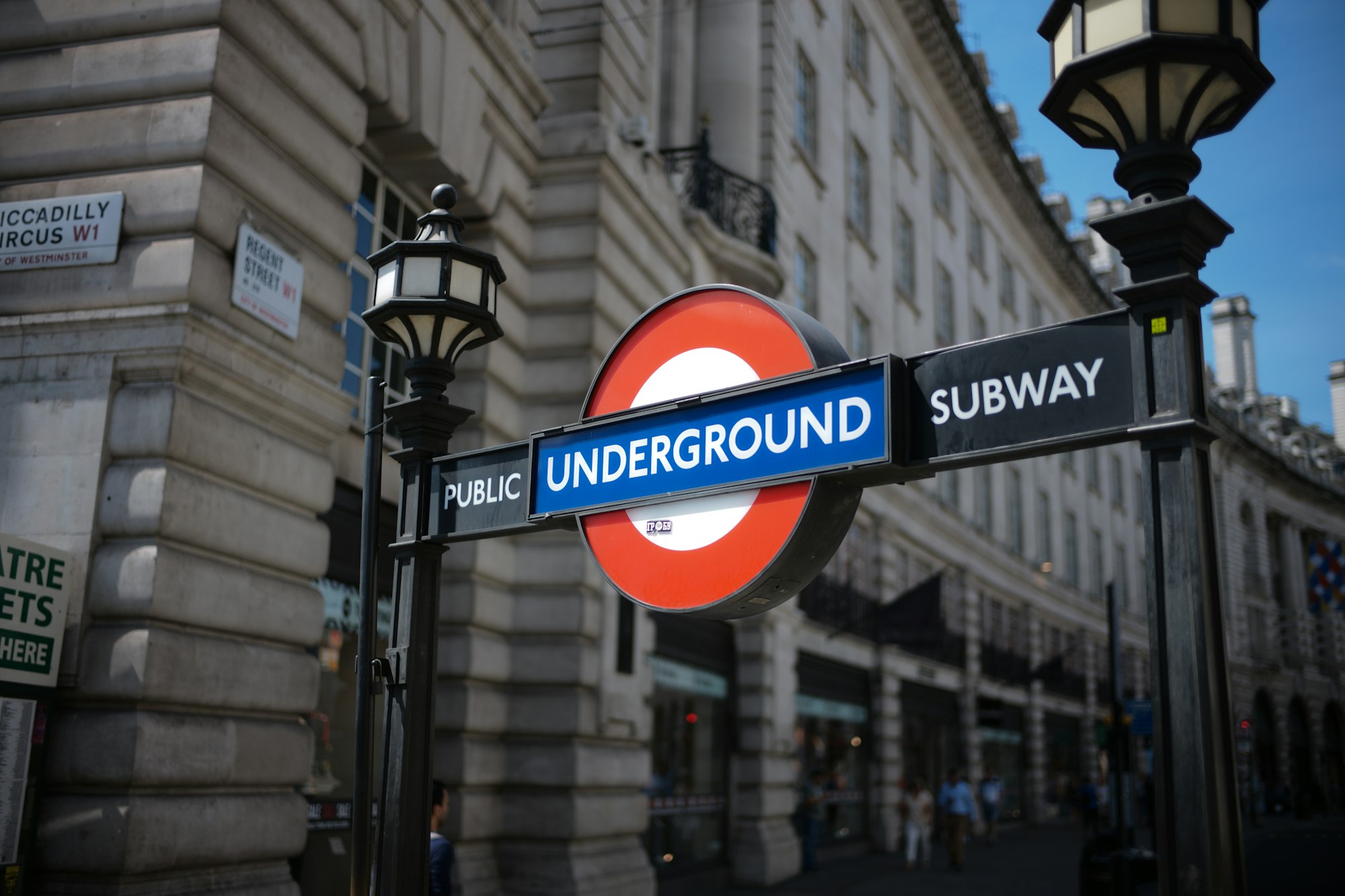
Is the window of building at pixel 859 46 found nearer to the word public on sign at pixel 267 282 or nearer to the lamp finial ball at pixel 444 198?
the word public on sign at pixel 267 282

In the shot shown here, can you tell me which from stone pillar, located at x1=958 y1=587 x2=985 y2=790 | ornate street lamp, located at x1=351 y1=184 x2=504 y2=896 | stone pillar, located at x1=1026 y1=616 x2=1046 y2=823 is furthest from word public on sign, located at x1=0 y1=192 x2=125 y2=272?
stone pillar, located at x1=1026 y1=616 x2=1046 y2=823

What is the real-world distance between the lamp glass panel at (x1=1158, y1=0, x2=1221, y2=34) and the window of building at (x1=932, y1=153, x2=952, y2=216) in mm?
31541

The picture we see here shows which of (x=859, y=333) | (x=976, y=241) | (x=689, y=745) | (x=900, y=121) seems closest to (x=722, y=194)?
(x=689, y=745)

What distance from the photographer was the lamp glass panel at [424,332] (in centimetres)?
454

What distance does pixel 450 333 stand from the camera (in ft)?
15.1

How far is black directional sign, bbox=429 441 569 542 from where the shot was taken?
161 inches

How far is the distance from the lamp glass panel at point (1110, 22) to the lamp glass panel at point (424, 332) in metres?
2.58

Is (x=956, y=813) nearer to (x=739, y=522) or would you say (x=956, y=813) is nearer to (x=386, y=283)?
(x=386, y=283)

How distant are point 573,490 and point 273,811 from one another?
5.45m

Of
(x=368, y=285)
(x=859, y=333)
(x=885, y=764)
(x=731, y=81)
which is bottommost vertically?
(x=885, y=764)

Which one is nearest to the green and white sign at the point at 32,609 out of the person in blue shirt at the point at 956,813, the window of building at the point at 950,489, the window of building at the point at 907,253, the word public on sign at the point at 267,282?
the word public on sign at the point at 267,282

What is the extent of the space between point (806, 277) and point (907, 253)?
8793mm

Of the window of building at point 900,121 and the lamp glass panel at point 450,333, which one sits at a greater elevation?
the window of building at point 900,121

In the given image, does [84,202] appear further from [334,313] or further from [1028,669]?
[1028,669]
